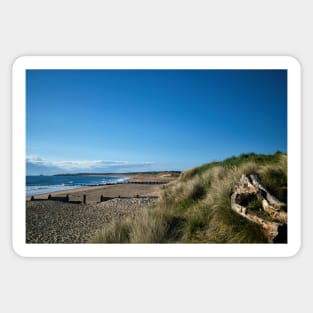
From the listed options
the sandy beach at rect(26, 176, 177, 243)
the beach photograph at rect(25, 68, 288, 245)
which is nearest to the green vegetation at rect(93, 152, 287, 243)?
the beach photograph at rect(25, 68, 288, 245)

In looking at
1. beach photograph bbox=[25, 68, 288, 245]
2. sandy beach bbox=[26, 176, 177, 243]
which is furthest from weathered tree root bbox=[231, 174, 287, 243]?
sandy beach bbox=[26, 176, 177, 243]

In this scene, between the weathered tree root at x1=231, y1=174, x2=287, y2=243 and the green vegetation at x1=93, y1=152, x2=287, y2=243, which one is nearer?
the weathered tree root at x1=231, y1=174, x2=287, y2=243

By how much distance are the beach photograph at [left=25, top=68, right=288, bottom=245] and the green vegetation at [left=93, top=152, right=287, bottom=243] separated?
0.01 meters

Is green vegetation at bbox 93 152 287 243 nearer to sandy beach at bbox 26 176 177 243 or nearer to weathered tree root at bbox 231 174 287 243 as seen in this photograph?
weathered tree root at bbox 231 174 287 243

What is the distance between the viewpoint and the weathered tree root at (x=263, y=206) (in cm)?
265

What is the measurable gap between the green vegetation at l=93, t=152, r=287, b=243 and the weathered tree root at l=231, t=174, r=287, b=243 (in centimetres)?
6

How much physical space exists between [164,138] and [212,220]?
3.56 ft

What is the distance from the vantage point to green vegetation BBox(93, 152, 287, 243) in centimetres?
279

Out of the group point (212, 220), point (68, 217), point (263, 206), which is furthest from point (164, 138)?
point (68, 217)

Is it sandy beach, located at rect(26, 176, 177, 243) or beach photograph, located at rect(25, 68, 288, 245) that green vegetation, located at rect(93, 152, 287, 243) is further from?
sandy beach, located at rect(26, 176, 177, 243)

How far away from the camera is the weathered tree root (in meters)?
2.65

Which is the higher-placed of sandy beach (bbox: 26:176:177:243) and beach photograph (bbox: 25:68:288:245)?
beach photograph (bbox: 25:68:288:245)

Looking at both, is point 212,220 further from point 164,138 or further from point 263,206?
point 164,138
